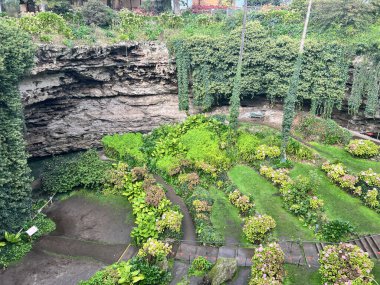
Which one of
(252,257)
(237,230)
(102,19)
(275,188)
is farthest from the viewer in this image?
(102,19)

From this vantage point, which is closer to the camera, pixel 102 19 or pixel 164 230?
pixel 164 230

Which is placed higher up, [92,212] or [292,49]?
[292,49]

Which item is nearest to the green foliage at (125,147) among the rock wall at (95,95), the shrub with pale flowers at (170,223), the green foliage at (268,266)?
the rock wall at (95,95)

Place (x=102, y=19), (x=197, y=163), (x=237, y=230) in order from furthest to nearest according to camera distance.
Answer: (x=102, y=19)
(x=197, y=163)
(x=237, y=230)

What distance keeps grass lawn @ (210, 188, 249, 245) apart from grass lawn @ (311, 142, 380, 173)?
26.5ft

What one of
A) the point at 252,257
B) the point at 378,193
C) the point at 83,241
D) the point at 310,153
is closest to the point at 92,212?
the point at 83,241

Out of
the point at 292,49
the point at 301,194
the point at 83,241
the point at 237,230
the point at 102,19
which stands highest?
the point at 102,19

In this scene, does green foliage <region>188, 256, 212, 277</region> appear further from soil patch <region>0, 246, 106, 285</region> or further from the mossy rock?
soil patch <region>0, 246, 106, 285</region>

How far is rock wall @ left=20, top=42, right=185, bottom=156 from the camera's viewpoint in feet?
82.5

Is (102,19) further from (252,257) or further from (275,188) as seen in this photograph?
(252,257)

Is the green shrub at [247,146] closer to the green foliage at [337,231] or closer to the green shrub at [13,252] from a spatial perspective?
the green foliage at [337,231]

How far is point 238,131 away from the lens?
26438mm

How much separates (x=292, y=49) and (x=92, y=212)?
19.5 metres

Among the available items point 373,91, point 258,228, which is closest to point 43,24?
point 258,228
